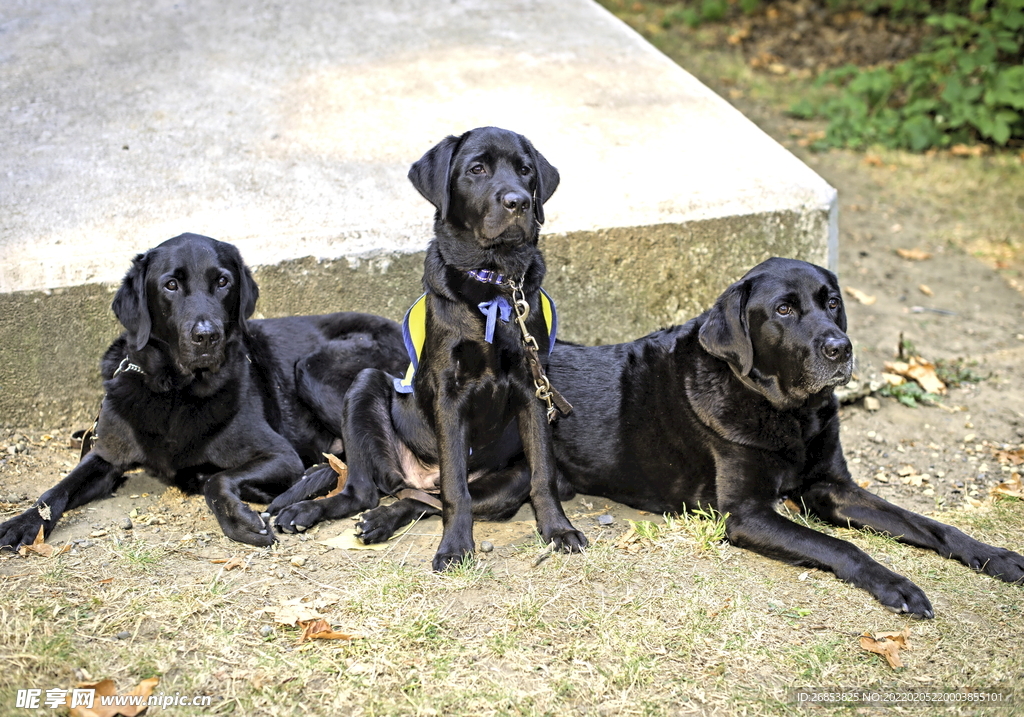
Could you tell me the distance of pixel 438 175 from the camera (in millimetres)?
3979

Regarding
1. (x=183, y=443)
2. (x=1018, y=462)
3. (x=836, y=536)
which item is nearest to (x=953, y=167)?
(x=1018, y=462)

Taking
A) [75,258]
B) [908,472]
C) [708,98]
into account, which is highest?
[708,98]

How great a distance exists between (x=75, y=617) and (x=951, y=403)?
16.2ft

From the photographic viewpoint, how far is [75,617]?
3227 millimetres

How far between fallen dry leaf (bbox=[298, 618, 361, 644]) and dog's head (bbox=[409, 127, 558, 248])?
5.50 ft

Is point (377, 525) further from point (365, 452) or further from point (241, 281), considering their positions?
point (241, 281)

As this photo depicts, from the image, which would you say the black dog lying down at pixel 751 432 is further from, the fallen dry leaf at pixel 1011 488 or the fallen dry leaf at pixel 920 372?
the fallen dry leaf at pixel 920 372

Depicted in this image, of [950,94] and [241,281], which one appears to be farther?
[950,94]

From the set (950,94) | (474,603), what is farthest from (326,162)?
(950,94)

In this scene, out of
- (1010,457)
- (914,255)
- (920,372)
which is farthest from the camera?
(914,255)

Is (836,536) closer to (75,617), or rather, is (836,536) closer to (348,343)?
(348,343)

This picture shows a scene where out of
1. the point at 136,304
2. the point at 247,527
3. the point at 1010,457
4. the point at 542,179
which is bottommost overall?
the point at 1010,457

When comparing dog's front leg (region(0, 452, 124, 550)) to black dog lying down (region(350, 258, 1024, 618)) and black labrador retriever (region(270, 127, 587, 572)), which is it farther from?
black dog lying down (region(350, 258, 1024, 618))

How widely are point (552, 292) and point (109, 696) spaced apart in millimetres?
3259
